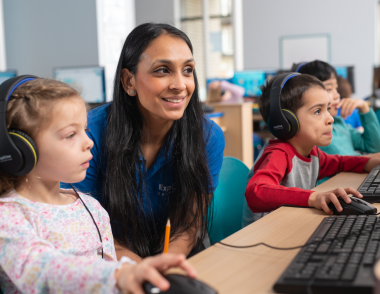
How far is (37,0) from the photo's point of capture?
15.7 ft

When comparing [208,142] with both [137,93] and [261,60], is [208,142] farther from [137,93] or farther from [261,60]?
[261,60]

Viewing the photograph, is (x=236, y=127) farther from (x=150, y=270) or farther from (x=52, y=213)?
(x=150, y=270)

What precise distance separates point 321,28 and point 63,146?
6434mm

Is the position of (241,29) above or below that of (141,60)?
above

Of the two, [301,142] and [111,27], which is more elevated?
[111,27]

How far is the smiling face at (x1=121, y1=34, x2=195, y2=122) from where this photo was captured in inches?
47.0

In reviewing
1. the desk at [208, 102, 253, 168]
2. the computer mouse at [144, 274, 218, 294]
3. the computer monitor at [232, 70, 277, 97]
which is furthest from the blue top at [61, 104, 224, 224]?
the computer monitor at [232, 70, 277, 97]

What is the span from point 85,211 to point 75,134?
186 millimetres

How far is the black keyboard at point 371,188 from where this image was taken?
44.1 inches

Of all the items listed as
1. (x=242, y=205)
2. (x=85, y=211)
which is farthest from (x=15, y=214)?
(x=242, y=205)

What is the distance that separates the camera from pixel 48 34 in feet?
15.8

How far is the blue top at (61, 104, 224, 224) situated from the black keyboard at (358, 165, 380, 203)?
1.52ft

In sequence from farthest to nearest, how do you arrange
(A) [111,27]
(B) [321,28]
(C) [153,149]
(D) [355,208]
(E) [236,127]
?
(B) [321,28]
(A) [111,27]
(E) [236,127]
(C) [153,149]
(D) [355,208]

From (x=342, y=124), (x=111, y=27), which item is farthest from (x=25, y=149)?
(x=111, y=27)
